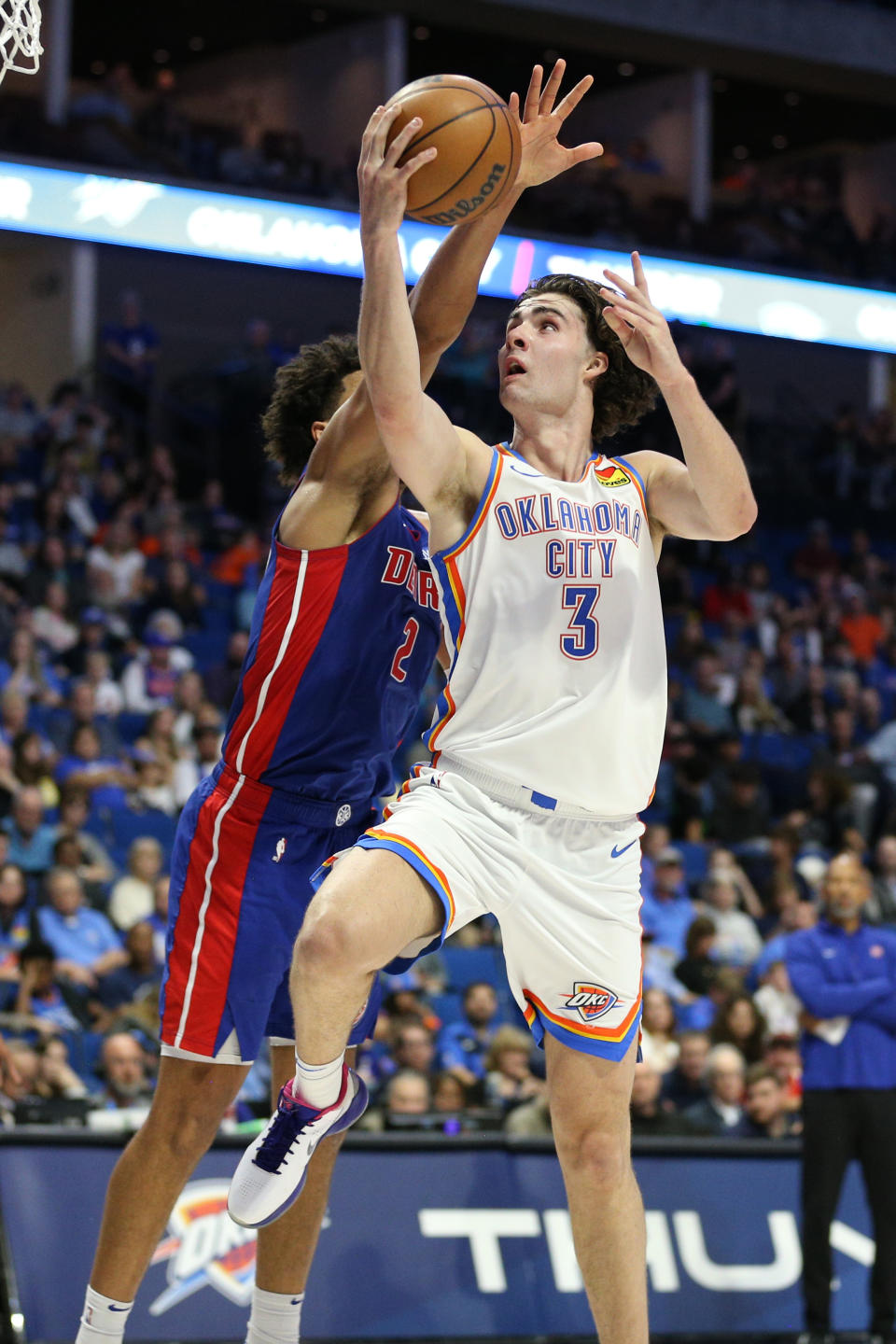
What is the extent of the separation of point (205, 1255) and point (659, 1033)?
3.19 meters

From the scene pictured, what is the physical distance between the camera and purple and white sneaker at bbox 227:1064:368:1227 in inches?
134

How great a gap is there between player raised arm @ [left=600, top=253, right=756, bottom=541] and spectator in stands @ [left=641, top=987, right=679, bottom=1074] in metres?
5.20

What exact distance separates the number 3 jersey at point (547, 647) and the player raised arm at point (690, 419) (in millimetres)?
218

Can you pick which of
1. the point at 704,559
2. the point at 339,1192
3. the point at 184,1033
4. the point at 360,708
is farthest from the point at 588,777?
the point at 704,559

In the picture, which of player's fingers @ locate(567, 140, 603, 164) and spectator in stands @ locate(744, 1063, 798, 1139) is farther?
spectator in stands @ locate(744, 1063, 798, 1139)

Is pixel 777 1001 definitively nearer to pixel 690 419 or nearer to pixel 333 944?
pixel 690 419

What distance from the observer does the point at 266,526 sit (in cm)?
1501

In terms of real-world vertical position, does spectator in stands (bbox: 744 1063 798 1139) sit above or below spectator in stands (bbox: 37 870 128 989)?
below

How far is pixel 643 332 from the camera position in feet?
11.8

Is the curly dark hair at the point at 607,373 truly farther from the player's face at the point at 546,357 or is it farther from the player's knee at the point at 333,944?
the player's knee at the point at 333,944

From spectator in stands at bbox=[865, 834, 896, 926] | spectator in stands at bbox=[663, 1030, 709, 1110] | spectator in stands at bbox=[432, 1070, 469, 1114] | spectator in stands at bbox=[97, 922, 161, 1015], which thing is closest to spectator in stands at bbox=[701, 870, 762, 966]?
spectator in stands at bbox=[865, 834, 896, 926]

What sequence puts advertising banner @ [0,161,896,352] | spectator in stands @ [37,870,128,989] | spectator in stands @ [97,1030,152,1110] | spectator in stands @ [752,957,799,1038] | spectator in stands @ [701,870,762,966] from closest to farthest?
1. spectator in stands @ [97,1030,152,1110]
2. spectator in stands @ [37,870,128,989]
3. spectator in stands @ [752,957,799,1038]
4. spectator in stands @ [701,870,762,966]
5. advertising banner @ [0,161,896,352]

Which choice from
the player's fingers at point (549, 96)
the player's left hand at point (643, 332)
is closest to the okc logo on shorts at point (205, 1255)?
the player's left hand at point (643, 332)

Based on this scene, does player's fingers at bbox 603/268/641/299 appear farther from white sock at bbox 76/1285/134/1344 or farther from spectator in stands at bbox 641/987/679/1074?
spectator in stands at bbox 641/987/679/1074
